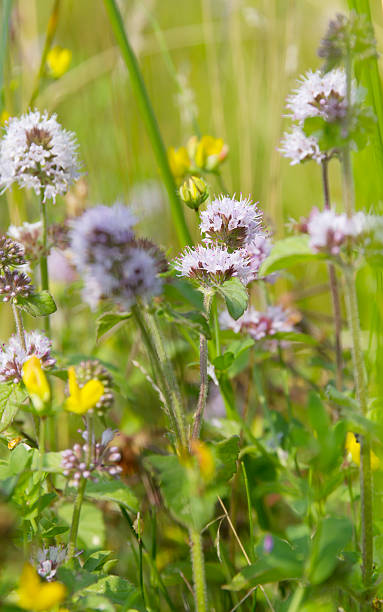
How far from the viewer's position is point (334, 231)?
776 mm

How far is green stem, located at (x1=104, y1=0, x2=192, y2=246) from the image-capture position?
3.70 feet

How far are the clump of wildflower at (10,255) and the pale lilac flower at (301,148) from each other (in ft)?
1.68

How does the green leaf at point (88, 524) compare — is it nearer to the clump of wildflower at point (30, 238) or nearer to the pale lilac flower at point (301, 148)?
the clump of wildflower at point (30, 238)

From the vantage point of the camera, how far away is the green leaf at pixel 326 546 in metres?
0.60

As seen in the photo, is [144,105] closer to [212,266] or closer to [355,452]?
[212,266]

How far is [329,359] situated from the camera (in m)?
1.63

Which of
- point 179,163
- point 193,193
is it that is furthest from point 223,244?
point 179,163

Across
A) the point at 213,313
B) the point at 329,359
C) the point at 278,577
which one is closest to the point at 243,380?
the point at 329,359

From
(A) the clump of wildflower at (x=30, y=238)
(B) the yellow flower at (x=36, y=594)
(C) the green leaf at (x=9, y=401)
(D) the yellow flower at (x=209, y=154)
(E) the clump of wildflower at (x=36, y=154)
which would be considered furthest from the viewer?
(D) the yellow flower at (x=209, y=154)

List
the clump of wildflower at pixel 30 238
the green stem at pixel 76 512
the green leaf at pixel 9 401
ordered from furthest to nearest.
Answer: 1. the clump of wildflower at pixel 30 238
2. the green leaf at pixel 9 401
3. the green stem at pixel 76 512

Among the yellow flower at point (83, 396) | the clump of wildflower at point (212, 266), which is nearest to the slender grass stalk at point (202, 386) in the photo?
the clump of wildflower at point (212, 266)

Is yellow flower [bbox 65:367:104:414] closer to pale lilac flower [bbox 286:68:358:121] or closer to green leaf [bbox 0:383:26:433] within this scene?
green leaf [bbox 0:383:26:433]

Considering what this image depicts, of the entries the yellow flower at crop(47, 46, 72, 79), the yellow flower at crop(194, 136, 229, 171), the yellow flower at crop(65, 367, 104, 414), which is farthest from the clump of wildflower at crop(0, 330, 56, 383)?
the yellow flower at crop(47, 46, 72, 79)

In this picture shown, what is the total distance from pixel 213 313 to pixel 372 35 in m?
0.47
